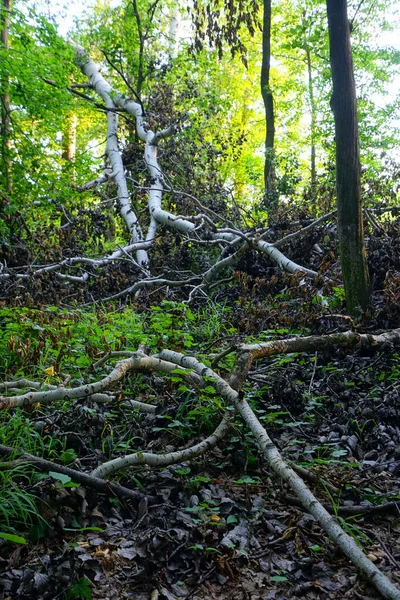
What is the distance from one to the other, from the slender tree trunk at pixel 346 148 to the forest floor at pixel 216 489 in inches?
22.1

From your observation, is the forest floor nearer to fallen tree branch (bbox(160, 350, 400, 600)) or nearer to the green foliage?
the green foliage

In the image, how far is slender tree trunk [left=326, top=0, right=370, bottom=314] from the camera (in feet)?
16.1

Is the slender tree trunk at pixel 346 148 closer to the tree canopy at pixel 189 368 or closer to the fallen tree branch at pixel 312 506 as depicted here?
the tree canopy at pixel 189 368

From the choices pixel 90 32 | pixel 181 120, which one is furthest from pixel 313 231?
pixel 90 32

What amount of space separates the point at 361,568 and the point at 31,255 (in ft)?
21.9

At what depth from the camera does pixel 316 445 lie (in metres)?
3.49

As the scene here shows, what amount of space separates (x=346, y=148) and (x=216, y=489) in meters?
3.73

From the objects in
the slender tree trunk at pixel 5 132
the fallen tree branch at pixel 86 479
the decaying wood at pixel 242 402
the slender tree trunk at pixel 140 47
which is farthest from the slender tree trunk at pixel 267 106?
the fallen tree branch at pixel 86 479

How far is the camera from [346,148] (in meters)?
4.98

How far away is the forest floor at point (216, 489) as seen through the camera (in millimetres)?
2213

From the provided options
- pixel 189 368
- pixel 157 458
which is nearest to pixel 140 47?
pixel 189 368

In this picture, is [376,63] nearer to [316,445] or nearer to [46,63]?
[46,63]

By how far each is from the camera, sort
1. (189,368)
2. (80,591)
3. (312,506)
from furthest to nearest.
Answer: (189,368)
(312,506)
(80,591)

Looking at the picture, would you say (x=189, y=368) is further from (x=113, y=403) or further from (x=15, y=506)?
(x=15, y=506)
